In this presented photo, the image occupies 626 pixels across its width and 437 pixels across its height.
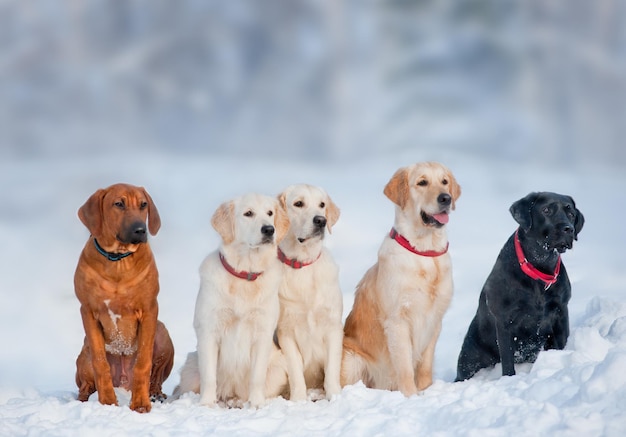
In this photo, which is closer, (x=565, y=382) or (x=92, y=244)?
(x=565, y=382)

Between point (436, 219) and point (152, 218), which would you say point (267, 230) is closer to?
point (152, 218)

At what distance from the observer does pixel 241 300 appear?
6.05 m

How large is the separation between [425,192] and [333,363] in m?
1.66

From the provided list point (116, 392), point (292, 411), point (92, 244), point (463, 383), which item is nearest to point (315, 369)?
point (292, 411)

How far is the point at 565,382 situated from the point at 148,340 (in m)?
3.15

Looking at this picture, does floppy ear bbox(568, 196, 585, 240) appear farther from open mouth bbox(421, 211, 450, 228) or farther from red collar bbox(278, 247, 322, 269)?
red collar bbox(278, 247, 322, 269)

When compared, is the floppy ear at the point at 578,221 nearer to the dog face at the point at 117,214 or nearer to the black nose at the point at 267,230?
the black nose at the point at 267,230

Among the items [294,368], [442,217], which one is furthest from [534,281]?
[294,368]

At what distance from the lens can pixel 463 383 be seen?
6.21 m

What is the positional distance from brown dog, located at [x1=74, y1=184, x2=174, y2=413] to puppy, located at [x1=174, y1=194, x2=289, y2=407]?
17.5 inches

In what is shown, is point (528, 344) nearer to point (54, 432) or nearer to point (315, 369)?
point (315, 369)

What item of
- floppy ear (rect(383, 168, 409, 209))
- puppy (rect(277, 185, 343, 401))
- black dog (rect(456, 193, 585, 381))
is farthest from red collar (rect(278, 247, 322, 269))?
black dog (rect(456, 193, 585, 381))

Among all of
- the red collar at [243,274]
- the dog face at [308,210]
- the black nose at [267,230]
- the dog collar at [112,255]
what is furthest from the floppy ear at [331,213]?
the dog collar at [112,255]

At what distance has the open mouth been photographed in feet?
20.4
